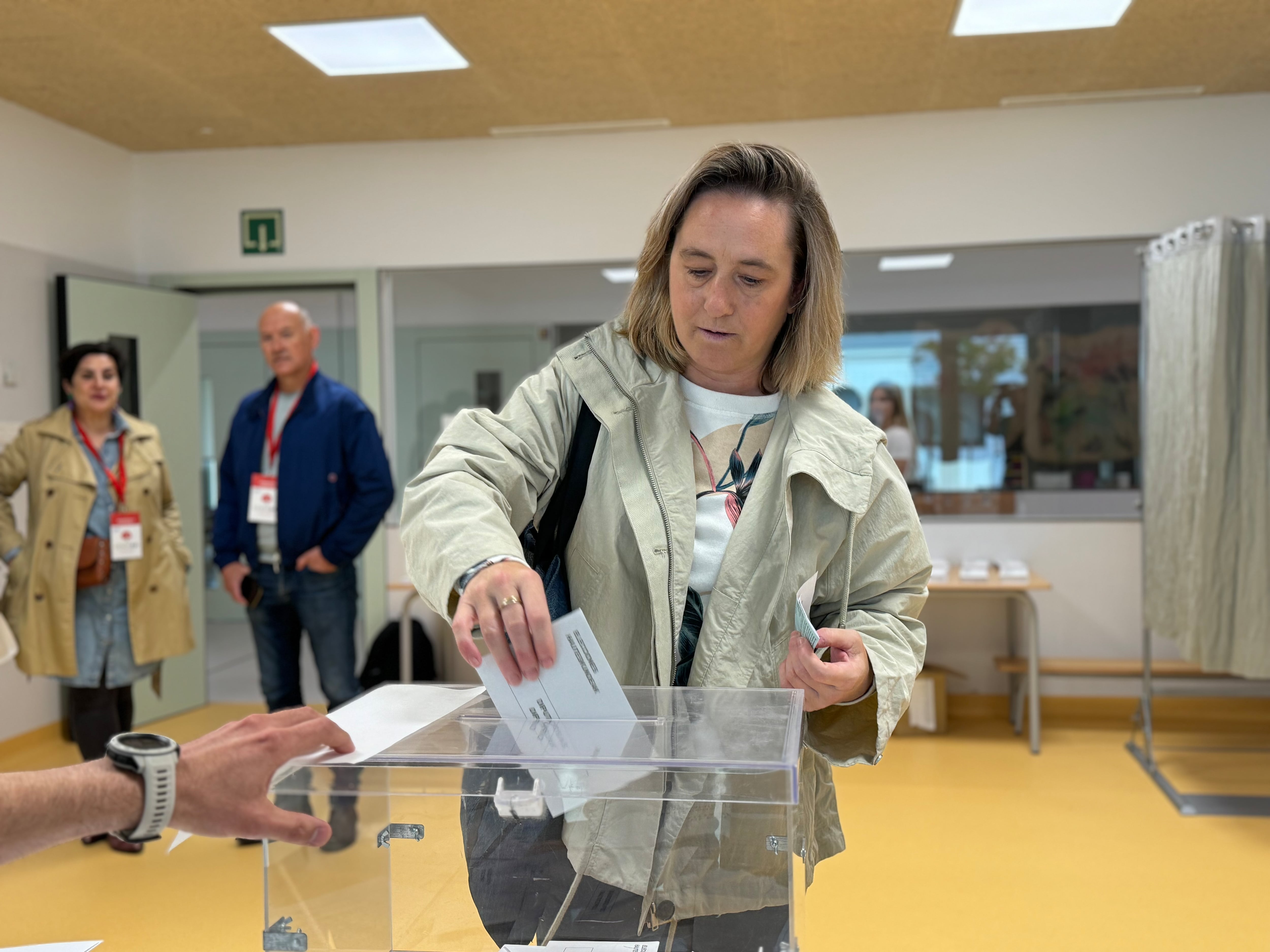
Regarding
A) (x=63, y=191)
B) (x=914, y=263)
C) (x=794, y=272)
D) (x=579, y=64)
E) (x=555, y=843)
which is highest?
(x=579, y=64)

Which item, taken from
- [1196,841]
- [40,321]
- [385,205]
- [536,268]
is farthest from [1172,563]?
[40,321]

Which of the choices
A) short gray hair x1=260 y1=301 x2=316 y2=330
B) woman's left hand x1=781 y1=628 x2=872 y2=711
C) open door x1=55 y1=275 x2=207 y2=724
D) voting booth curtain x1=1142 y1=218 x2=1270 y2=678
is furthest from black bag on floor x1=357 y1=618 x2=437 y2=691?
woman's left hand x1=781 y1=628 x2=872 y2=711

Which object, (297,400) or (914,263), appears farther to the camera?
(914,263)

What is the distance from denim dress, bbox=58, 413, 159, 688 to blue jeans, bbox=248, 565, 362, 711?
1.43ft

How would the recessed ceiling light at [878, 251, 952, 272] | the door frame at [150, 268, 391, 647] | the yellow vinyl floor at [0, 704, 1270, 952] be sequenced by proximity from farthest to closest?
the door frame at [150, 268, 391, 647]
the recessed ceiling light at [878, 251, 952, 272]
the yellow vinyl floor at [0, 704, 1270, 952]

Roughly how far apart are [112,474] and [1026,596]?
12.7ft

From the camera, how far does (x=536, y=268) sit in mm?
5695

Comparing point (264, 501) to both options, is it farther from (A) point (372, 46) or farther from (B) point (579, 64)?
(B) point (579, 64)

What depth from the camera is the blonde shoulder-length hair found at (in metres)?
1.34

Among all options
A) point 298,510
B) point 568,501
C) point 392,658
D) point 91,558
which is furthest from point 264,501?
point 568,501

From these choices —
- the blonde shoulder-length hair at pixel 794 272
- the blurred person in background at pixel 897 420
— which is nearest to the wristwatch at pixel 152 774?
the blonde shoulder-length hair at pixel 794 272

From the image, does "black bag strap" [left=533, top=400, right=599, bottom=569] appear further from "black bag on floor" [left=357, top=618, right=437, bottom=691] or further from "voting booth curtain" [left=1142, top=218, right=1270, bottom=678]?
"black bag on floor" [left=357, top=618, right=437, bottom=691]

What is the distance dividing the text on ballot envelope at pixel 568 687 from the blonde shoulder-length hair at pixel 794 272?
0.50 metres

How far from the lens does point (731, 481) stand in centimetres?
138
